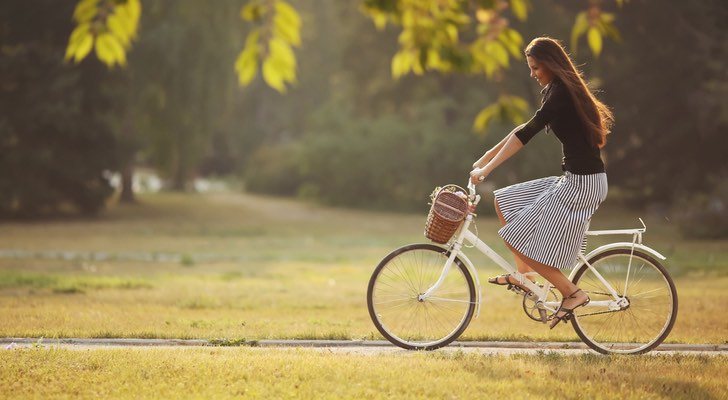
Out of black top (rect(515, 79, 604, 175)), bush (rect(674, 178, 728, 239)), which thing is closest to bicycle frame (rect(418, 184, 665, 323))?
black top (rect(515, 79, 604, 175))

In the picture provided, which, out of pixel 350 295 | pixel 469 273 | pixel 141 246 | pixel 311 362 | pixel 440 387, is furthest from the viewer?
pixel 141 246

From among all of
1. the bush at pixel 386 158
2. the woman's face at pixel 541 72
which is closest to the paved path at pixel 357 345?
the woman's face at pixel 541 72

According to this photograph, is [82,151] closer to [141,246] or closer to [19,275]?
[141,246]

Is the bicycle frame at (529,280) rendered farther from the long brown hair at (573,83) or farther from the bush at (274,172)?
the bush at (274,172)

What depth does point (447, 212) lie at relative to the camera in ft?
20.9

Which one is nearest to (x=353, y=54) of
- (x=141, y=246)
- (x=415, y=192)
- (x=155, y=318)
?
(x=415, y=192)

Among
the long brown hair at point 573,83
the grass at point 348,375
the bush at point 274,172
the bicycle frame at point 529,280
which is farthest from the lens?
the bush at point 274,172

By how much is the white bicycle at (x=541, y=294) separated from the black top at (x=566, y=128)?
564 mm

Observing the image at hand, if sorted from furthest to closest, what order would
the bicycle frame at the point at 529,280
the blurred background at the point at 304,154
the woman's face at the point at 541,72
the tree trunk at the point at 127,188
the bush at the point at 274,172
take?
the bush at the point at 274,172
the tree trunk at the point at 127,188
the blurred background at the point at 304,154
the bicycle frame at the point at 529,280
the woman's face at the point at 541,72

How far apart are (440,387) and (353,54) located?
3419 cm

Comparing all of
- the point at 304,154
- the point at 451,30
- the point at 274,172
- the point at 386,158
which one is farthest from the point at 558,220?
the point at 274,172

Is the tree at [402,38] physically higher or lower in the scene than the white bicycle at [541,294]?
higher

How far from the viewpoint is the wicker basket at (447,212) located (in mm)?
6367

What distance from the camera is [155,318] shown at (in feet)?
28.6
